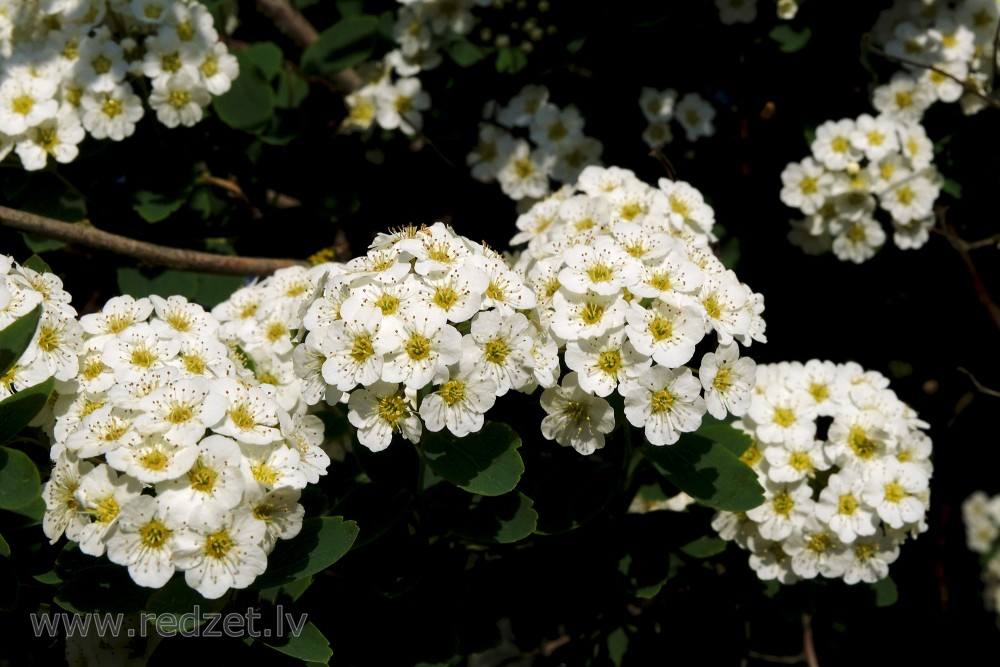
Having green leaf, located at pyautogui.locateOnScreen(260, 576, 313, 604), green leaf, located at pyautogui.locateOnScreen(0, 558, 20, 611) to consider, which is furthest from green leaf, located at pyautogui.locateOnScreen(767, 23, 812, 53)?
green leaf, located at pyautogui.locateOnScreen(0, 558, 20, 611)

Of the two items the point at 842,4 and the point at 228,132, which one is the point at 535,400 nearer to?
the point at 228,132

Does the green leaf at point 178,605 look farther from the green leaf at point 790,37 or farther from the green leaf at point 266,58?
the green leaf at point 790,37

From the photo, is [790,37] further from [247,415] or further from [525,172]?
[247,415]

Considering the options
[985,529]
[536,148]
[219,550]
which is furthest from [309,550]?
[985,529]

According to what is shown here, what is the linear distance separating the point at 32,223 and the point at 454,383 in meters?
1.39

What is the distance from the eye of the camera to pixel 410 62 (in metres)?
3.09

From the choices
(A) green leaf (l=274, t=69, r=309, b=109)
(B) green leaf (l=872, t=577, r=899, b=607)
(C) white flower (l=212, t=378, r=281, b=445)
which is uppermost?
(C) white flower (l=212, t=378, r=281, b=445)

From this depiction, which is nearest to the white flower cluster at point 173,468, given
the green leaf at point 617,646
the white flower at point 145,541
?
the white flower at point 145,541

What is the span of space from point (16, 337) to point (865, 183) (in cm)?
242

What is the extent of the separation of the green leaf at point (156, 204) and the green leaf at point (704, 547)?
1.78 meters

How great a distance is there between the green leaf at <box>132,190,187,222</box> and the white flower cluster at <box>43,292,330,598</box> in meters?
A: 0.80

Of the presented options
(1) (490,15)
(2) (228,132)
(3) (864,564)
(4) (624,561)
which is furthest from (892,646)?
(2) (228,132)

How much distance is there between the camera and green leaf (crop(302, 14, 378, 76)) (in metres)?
2.99

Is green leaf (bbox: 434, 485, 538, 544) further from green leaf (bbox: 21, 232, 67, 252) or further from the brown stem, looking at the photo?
the brown stem
